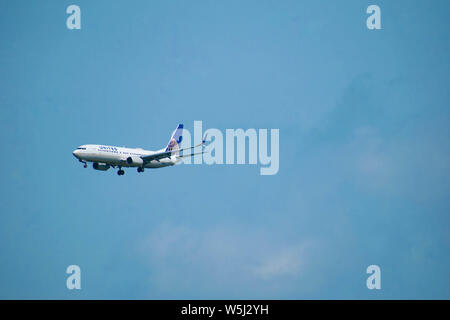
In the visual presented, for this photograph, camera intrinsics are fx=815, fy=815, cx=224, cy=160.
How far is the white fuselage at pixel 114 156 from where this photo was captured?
5792 inches

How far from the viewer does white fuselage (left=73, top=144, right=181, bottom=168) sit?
147125 millimetres

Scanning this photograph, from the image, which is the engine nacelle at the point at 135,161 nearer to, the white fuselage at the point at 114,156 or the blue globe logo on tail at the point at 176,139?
the white fuselage at the point at 114,156

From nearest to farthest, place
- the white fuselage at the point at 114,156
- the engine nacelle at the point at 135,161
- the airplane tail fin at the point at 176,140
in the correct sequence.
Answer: the white fuselage at the point at 114,156
the engine nacelle at the point at 135,161
the airplane tail fin at the point at 176,140

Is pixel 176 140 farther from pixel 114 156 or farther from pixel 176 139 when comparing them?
pixel 114 156

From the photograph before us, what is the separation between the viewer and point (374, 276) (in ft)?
566

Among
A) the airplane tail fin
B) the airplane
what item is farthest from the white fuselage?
the airplane tail fin

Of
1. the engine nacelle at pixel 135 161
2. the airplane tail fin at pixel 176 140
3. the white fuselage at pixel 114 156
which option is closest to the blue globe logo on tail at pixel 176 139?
the airplane tail fin at pixel 176 140

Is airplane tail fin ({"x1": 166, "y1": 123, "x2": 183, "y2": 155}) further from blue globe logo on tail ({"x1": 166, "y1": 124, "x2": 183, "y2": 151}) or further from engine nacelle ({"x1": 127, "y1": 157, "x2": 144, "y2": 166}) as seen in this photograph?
engine nacelle ({"x1": 127, "y1": 157, "x2": 144, "y2": 166})

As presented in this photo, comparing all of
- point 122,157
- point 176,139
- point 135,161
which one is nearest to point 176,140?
point 176,139
